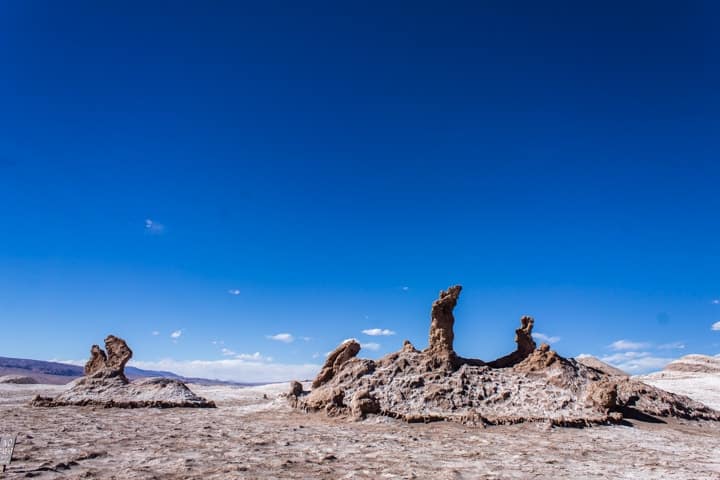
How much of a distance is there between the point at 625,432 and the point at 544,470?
930 centimetres

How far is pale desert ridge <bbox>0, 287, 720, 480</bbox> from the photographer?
10828mm

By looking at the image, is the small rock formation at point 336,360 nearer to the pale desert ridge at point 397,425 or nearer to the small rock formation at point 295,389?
the pale desert ridge at point 397,425

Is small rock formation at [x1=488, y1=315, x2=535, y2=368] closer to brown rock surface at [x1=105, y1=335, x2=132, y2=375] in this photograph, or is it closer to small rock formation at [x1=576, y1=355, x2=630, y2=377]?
small rock formation at [x1=576, y1=355, x2=630, y2=377]

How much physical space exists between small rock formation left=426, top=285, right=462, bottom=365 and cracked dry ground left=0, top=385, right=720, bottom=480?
16.5 feet

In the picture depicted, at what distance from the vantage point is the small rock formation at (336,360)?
25.4 meters

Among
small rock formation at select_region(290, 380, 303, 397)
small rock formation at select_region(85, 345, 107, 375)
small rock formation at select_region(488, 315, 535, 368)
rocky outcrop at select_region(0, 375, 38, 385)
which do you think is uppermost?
small rock formation at select_region(488, 315, 535, 368)

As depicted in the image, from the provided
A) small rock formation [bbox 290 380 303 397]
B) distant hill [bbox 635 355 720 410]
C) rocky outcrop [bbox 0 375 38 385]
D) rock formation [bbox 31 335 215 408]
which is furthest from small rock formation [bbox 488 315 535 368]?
rocky outcrop [bbox 0 375 38 385]

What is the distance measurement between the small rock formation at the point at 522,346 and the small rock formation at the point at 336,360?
25.3ft

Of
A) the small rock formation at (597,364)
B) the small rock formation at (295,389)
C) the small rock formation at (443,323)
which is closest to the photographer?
the small rock formation at (443,323)

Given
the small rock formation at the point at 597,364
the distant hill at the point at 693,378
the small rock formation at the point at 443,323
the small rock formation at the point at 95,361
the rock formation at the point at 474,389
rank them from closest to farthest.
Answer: the rock formation at the point at 474,389
the small rock formation at the point at 443,323
the small rock formation at the point at 95,361
the distant hill at the point at 693,378
the small rock formation at the point at 597,364

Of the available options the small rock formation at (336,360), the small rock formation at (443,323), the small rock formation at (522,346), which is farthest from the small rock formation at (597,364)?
the small rock formation at (336,360)

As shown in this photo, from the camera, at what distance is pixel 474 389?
2120 centimetres

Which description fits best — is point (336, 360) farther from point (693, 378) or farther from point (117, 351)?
point (693, 378)

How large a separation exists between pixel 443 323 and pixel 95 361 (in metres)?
22.0
